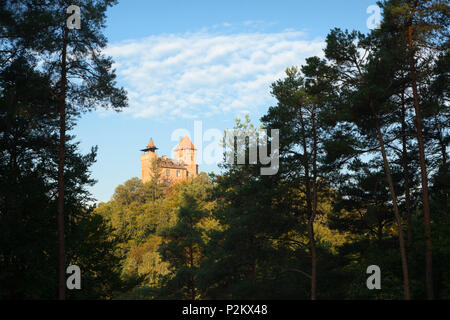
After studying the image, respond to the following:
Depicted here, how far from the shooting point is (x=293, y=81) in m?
20.2

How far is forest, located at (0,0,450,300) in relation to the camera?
40.6ft

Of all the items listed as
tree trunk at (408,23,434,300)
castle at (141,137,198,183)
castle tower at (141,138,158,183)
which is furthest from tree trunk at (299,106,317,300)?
castle tower at (141,138,158,183)

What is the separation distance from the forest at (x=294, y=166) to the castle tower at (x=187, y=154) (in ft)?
369

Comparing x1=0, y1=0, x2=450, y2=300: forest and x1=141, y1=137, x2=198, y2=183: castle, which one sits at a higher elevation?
x1=141, y1=137, x2=198, y2=183: castle

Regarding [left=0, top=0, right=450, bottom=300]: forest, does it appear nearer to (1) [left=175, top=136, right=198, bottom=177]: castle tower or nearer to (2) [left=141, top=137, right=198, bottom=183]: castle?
(2) [left=141, top=137, right=198, bottom=183]: castle

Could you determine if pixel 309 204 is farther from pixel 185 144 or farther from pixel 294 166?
pixel 185 144

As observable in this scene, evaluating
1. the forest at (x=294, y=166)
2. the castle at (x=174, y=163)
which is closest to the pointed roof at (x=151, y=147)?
the castle at (x=174, y=163)

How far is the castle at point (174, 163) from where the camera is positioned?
11504 centimetres

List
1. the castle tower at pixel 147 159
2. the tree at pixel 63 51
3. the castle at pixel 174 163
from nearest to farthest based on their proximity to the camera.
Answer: the tree at pixel 63 51 < the castle at pixel 174 163 < the castle tower at pixel 147 159

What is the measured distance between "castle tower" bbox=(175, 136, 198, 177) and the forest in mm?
112500

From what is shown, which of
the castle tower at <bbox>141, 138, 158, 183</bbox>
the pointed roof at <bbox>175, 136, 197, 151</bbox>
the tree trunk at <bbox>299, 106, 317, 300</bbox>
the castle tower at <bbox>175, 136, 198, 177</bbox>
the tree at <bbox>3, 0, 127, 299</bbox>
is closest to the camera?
the tree at <bbox>3, 0, 127, 299</bbox>

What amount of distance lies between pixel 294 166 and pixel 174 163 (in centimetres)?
11484

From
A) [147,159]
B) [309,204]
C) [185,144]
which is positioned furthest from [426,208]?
[185,144]

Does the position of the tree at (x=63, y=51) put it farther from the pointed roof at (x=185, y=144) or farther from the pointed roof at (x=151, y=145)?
the pointed roof at (x=185, y=144)
